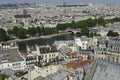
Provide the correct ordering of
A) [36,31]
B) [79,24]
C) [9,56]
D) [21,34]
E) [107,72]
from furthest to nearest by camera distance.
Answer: [79,24] → [36,31] → [21,34] → [9,56] → [107,72]

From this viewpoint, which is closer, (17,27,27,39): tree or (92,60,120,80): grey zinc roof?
(92,60,120,80): grey zinc roof

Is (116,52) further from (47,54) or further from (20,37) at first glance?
(20,37)

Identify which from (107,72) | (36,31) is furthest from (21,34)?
(107,72)

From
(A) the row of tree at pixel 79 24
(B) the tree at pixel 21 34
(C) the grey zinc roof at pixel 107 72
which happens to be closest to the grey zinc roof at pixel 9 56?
(C) the grey zinc roof at pixel 107 72

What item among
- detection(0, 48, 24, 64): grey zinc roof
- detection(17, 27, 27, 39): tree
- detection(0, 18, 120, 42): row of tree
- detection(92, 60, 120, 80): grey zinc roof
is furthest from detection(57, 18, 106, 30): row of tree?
detection(92, 60, 120, 80): grey zinc roof

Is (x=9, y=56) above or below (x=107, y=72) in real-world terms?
below

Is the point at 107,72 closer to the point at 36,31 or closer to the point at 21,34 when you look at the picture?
the point at 21,34

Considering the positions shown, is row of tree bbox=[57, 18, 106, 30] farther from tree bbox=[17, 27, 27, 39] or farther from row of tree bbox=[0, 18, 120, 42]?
tree bbox=[17, 27, 27, 39]

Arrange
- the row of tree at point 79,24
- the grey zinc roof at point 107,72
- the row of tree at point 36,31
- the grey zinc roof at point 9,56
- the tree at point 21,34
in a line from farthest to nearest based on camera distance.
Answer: the row of tree at point 79,24, the tree at point 21,34, the row of tree at point 36,31, the grey zinc roof at point 9,56, the grey zinc roof at point 107,72

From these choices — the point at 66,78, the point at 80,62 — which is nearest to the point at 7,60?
the point at 80,62

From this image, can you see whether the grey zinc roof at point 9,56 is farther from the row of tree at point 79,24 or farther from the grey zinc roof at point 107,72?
the row of tree at point 79,24

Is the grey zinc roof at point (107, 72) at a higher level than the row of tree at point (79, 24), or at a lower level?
higher

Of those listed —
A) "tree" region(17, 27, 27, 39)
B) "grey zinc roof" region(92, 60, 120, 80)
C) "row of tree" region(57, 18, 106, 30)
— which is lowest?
"row of tree" region(57, 18, 106, 30)
